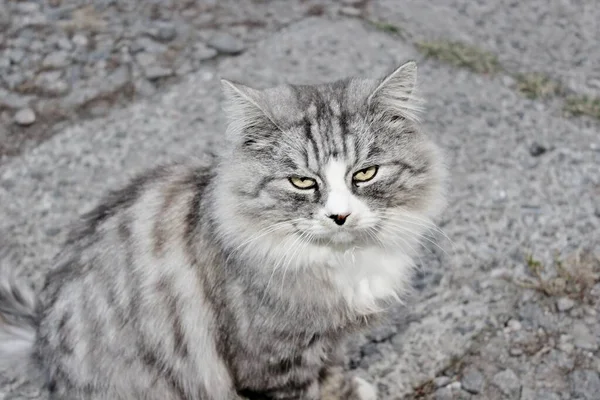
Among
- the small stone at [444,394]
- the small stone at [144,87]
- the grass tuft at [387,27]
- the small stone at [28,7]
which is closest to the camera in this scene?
the small stone at [444,394]

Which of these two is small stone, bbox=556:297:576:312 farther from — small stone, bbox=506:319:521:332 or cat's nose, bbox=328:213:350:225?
cat's nose, bbox=328:213:350:225

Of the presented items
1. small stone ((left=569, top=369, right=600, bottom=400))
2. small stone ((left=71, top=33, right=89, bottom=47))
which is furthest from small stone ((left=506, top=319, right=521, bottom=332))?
small stone ((left=71, top=33, right=89, bottom=47))

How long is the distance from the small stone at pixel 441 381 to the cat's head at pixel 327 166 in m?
0.91

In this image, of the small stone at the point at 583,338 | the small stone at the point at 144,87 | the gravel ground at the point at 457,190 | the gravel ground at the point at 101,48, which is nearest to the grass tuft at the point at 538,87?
the gravel ground at the point at 457,190

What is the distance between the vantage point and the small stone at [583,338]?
3428 millimetres

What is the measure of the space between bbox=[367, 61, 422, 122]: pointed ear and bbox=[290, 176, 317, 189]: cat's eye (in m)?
0.40

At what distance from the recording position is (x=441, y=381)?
336cm

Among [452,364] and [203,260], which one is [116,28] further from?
[452,364]

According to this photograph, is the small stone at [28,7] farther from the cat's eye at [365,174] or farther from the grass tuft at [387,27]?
the cat's eye at [365,174]

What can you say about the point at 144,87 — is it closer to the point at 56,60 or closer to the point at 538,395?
the point at 56,60

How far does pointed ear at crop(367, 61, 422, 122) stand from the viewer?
268 cm

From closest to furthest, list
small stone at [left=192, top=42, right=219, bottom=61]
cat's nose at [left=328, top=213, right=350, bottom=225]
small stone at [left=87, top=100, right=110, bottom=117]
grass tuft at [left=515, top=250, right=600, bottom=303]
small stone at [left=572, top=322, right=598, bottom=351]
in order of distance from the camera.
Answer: cat's nose at [left=328, top=213, right=350, bottom=225]
small stone at [left=572, top=322, right=598, bottom=351]
grass tuft at [left=515, top=250, right=600, bottom=303]
small stone at [left=87, top=100, right=110, bottom=117]
small stone at [left=192, top=42, right=219, bottom=61]

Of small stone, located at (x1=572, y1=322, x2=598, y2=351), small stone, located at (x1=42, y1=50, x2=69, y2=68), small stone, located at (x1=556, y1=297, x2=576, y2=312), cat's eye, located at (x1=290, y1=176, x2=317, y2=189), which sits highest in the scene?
cat's eye, located at (x1=290, y1=176, x2=317, y2=189)

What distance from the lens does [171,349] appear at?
289cm
